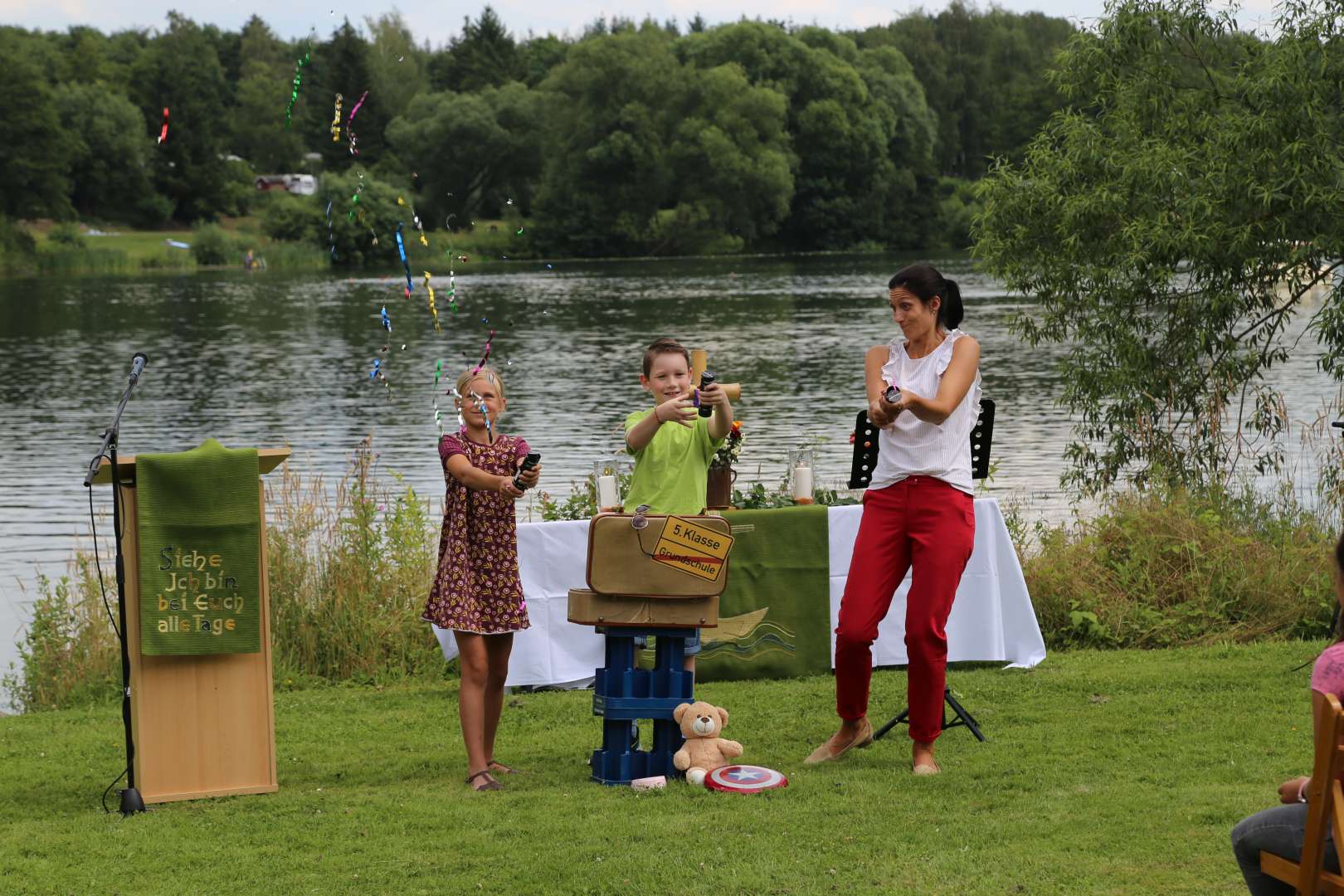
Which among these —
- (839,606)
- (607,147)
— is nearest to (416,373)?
(839,606)

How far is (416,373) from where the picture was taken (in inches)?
1366

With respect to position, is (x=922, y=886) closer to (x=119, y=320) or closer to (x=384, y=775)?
(x=384, y=775)

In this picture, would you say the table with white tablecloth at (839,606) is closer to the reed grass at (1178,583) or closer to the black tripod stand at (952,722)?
the reed grass at (1178,583)

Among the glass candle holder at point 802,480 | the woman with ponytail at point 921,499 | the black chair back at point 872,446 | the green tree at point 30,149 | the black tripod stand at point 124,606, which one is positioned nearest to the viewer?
the black tripod stand at point 124,606

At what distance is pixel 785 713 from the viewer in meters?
7.17

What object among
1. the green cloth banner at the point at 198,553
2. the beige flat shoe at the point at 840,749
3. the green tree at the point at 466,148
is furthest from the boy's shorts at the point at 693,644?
the green tree at the point at 466,148

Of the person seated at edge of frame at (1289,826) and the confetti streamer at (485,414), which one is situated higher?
the confetti streamer at (485,414)

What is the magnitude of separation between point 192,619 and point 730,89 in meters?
79.7

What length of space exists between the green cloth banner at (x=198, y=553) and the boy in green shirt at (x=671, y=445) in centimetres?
146

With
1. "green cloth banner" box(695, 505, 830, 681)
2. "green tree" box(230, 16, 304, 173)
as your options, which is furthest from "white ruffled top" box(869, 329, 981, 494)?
"green tree" box(230, 16, 304, 173)

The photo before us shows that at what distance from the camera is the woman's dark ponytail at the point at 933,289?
5914mm

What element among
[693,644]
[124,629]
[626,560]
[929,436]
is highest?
[929,436]

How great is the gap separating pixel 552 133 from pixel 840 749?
66119 mm

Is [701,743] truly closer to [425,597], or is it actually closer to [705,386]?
[705,386]
